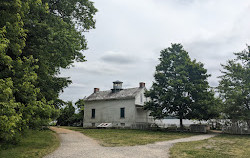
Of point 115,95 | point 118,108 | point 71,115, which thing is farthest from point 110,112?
point 71,115

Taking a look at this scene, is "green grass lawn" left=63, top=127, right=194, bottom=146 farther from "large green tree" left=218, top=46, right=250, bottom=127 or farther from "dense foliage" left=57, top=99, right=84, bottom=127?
"dense foliage" left=57, top=99, right=84, bottom=127

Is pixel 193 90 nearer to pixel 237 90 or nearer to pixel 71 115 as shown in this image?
pixel 237 90

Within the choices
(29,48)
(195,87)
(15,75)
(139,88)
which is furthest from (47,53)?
(139,88)

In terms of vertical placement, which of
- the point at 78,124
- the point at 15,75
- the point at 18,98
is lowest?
the point at 78,124

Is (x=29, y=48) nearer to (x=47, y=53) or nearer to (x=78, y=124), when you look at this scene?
(x=47, y=53)

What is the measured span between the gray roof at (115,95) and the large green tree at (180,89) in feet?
14.6

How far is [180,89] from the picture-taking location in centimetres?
2609

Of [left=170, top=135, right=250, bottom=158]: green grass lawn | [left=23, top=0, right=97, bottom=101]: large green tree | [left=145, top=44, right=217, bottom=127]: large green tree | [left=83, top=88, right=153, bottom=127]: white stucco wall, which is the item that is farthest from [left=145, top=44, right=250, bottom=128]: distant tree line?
[left=23, top=0, right=97, bottom=101]: large green tree

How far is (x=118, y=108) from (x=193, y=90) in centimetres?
1239

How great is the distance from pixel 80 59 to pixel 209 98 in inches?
665

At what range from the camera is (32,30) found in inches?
456

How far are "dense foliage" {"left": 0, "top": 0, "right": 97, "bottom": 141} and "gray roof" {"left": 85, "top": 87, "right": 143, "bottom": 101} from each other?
629 inches

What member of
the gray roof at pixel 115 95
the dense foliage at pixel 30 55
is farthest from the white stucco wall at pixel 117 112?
the dense foliage at pixel 30 55

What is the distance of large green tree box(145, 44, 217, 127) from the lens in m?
24.8
